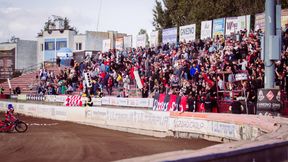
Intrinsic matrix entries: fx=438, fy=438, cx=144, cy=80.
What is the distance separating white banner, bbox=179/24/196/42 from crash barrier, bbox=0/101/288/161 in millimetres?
10766

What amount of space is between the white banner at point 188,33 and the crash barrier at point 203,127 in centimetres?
1077

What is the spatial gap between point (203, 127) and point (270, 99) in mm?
3257

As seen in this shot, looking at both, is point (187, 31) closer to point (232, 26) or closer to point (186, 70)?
point (232, 26)

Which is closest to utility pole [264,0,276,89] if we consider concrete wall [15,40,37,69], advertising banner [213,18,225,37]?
advertising banner [213,18,225,37]

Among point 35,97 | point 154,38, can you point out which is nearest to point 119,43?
point 154,38

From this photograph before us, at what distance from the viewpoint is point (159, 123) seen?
64.4ft

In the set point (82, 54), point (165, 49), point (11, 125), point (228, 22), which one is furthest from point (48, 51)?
point (11, 125)

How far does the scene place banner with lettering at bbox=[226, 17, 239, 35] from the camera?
95.9 feet

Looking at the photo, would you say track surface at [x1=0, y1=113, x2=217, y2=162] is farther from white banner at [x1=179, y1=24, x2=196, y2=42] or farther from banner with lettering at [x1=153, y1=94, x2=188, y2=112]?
white banner at [x1=179, y1=24, x2=196, y2=42]

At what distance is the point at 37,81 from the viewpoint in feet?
157

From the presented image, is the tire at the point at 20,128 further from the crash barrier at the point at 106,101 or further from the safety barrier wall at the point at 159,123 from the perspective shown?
the crash barrier at the point at 106,101

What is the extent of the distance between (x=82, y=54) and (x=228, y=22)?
24556 millimetres

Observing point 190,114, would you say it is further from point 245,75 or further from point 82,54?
point 82,54

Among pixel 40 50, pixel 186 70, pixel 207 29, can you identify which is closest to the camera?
pixel 186 70
